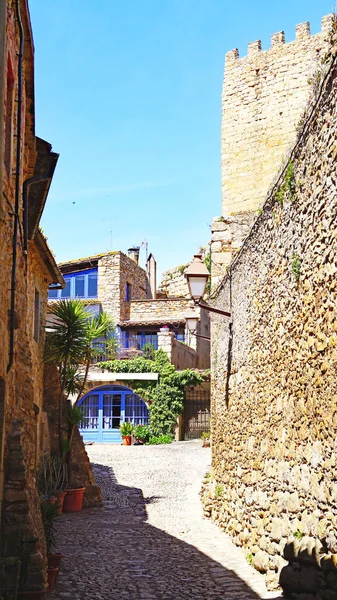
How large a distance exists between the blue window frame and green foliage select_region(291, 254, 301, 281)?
1020 inches

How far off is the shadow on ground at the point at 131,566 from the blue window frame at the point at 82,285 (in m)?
20.8

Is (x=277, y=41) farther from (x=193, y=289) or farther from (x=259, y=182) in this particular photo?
(x=193, y=289)

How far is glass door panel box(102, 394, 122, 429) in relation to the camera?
25.4m

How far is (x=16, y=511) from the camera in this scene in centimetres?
589

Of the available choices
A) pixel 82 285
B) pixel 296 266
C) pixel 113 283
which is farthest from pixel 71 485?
pixel 82 285

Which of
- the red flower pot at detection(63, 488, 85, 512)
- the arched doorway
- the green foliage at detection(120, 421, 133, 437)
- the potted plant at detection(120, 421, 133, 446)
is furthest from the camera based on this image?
the arched doorway

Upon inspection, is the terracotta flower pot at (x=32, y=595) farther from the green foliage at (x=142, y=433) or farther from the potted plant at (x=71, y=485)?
the green foliage at (x=142, y=433)

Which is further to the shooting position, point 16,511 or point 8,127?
point 8,127

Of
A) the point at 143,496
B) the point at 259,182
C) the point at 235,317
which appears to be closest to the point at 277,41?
the point at 259,182

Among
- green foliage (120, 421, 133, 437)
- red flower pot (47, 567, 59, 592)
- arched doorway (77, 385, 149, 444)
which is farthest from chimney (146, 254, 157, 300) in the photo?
red flower pot (47, 567, 59, 592)

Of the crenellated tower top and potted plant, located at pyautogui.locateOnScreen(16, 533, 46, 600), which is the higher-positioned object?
the crenellated tower top

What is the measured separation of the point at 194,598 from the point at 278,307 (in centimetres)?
304

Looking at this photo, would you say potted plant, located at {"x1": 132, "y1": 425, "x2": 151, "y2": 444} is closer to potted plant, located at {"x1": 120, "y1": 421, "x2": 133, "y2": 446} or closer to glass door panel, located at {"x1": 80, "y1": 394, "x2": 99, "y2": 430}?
potted plant, located at {"x1": 120, "y1": 421, "x2": 133, "y2": 446}

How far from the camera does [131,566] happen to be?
778cm
